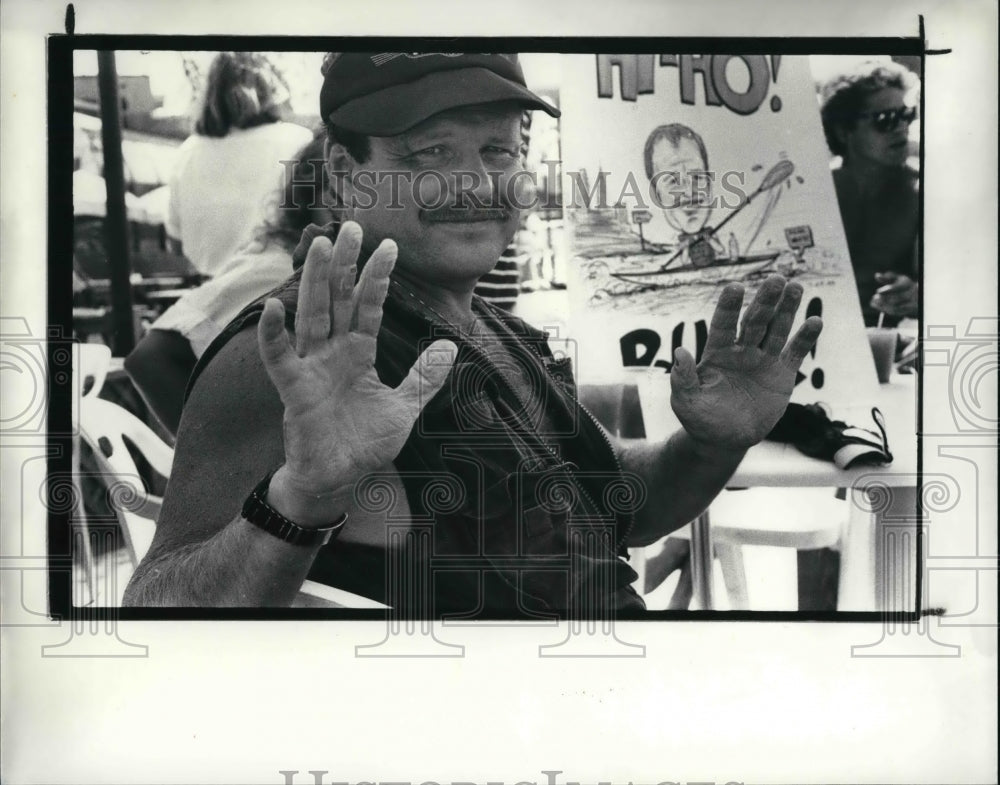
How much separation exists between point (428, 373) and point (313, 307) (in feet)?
0.91

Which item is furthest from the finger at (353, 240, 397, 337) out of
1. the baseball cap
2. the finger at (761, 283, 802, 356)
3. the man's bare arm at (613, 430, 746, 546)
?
the finger at (761, 283, 802, 356)

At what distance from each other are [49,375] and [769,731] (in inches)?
68.2

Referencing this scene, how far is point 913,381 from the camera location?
2.18m

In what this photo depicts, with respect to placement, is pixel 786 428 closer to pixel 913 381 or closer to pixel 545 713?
pixel 913 381

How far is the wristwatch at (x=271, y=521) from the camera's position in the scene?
2.06 metres

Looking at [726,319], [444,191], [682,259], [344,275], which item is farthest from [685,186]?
[344,275]

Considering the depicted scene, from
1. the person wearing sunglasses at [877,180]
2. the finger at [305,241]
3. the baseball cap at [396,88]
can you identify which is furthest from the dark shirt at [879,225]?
the finger at [305,241]

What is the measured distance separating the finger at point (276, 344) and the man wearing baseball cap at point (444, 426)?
0.21ft

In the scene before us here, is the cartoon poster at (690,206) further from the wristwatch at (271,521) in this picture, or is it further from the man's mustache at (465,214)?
the wristwatch at (271,521)

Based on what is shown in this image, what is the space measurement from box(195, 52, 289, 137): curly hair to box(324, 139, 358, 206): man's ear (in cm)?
13

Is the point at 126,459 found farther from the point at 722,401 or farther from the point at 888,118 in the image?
the point at 888,118

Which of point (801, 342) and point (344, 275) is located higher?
point (344, 275)

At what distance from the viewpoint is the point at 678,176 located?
7.09 feet

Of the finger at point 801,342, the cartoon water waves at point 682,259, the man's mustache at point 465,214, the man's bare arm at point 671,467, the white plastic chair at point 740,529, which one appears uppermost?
the man's mustache at point 465,214
